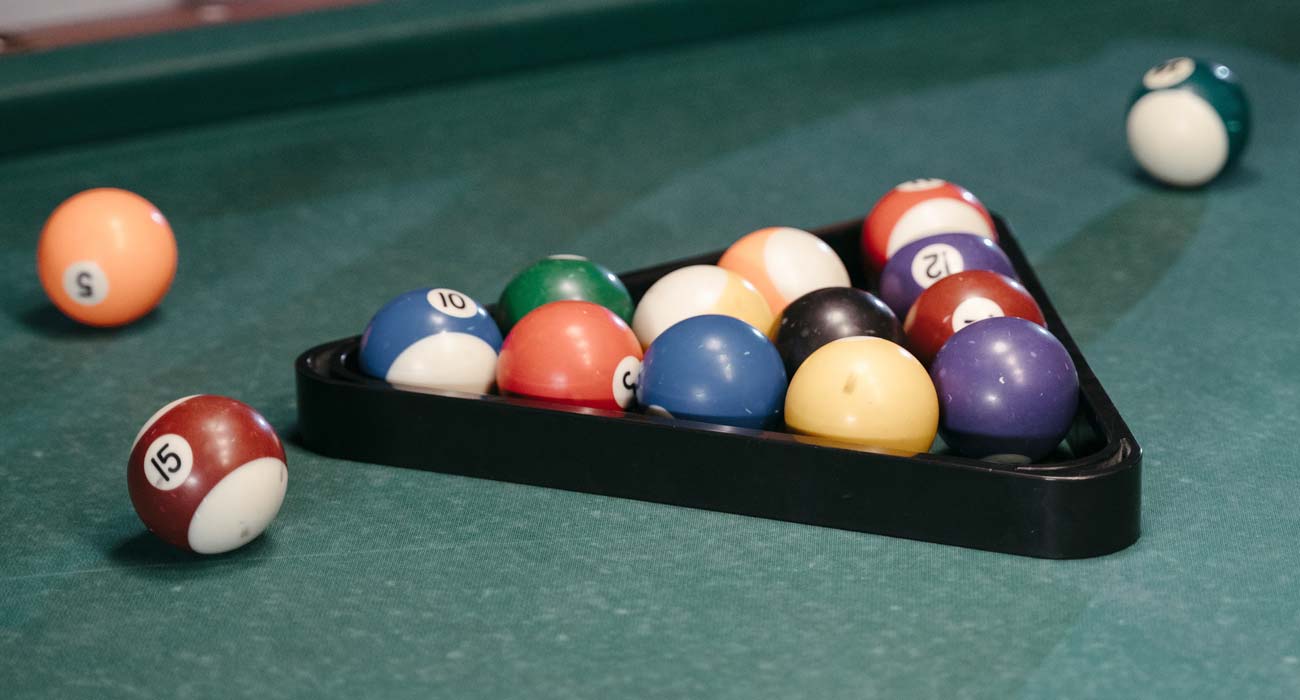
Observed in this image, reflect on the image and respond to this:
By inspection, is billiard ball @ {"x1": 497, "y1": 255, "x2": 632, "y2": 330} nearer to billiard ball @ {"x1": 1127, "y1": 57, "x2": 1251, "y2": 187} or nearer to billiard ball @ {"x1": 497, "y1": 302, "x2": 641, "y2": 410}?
billiard ball @ {"x1": 497, "y1": 302, "x2": 641, "y2": 410}

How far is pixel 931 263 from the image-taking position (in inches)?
105

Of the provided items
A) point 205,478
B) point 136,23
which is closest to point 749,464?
point 205,478

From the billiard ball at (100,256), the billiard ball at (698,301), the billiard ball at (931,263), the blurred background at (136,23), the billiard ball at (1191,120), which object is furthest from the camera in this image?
the blurred background at (136,23)

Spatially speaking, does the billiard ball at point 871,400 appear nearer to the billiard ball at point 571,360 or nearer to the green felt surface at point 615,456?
the green felt surface at point 615,456

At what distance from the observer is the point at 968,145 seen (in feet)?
12.9

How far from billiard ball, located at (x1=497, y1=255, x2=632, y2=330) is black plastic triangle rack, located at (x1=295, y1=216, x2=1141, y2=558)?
0.29 meters

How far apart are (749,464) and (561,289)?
0.56m

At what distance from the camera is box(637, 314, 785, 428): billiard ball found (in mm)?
2268

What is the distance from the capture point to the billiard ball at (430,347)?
243cm

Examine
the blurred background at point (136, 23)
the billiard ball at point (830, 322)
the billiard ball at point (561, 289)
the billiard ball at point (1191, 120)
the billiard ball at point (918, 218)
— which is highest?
the blurred background at point (136, 23)

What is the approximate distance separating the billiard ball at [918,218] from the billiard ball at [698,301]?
1.36 feet

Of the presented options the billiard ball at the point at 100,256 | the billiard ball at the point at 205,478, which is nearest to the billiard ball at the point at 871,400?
the billiard ball at the point at 205,478

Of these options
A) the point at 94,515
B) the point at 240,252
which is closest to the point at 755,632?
the point at 94,515

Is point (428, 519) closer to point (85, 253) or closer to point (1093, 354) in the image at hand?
point (85, 253)
